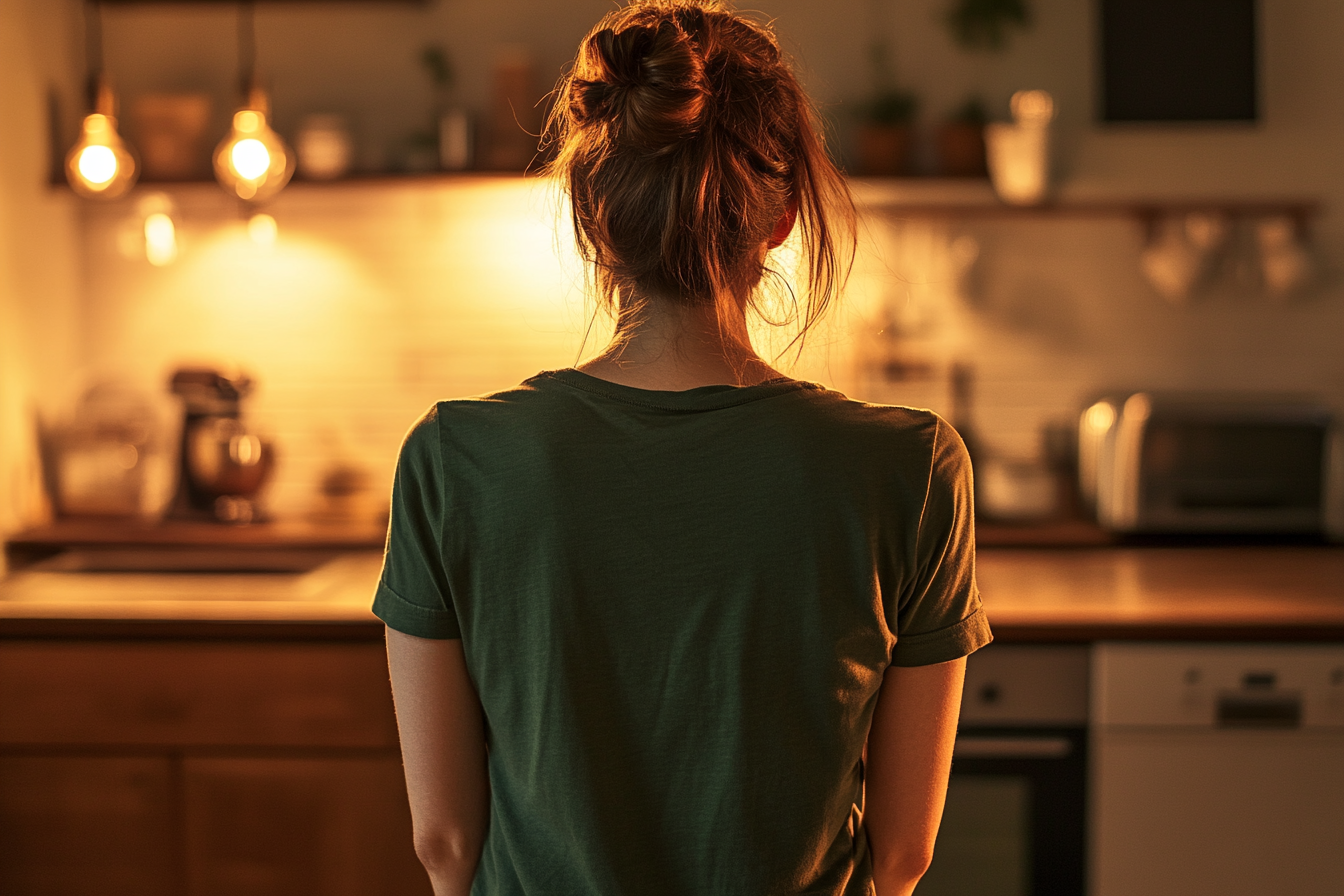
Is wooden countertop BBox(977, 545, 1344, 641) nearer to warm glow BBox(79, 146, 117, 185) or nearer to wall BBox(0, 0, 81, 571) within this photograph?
warm glow BBox(79, 146, 117, 185)

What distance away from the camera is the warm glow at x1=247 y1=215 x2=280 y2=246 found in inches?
108

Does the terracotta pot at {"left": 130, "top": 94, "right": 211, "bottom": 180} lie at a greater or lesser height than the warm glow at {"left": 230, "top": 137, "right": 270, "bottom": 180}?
greater

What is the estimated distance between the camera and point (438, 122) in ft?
8.68

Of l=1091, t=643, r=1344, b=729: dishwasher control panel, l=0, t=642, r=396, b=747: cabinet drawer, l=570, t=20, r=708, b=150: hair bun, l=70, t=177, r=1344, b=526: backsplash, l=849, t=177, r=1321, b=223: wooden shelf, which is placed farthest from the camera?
l=70, t=177, r=1344, b=526: backsplash

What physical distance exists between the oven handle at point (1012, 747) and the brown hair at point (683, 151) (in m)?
1.36

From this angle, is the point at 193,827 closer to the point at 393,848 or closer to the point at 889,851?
the point at 393,848

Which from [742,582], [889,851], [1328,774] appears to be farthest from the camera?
[1328,774]

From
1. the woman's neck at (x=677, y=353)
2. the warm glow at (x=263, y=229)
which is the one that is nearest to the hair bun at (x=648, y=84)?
the woman's neck at (x=677, y=353)

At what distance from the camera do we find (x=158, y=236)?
8.85 feet

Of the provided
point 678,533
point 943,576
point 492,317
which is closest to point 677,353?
point 678,533

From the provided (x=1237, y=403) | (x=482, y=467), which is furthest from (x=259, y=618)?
(x=1237, y=403)

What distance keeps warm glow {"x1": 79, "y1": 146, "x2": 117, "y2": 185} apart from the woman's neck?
81.0 inches

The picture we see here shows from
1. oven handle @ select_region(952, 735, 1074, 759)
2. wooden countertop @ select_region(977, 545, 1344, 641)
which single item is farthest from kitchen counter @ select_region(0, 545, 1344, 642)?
oven handle @ select_region(952, 735, 1074, 759)

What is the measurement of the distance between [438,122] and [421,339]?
53 centimetres
